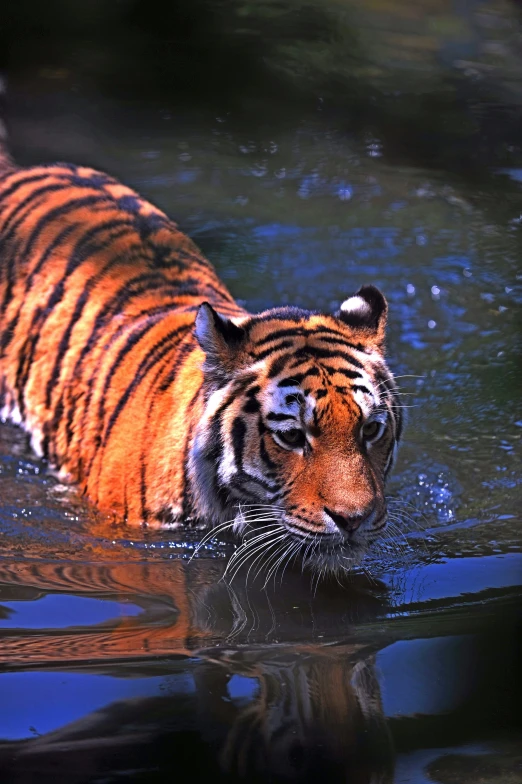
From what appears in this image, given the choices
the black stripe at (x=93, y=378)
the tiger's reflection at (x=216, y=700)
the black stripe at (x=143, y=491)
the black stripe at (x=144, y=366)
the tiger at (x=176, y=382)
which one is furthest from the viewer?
the black stripe at (x=93, y=378)

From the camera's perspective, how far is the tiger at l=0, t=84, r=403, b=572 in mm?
2029

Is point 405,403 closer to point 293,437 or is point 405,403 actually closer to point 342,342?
point 342,342

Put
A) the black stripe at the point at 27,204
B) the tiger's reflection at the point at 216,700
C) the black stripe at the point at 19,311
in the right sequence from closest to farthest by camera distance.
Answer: the tiger's reflection at the point at 216,700
the black stripe at the point at 19,311
the black stripe at the point at 27,204

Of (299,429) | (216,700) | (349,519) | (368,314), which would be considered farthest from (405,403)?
(216,700)

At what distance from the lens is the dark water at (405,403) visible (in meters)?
1.27

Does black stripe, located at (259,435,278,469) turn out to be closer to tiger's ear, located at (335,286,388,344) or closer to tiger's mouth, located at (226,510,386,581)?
tiger's mouth, located at (226,510,386,581)

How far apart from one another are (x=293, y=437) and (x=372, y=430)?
16cm

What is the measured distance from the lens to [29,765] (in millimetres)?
1168

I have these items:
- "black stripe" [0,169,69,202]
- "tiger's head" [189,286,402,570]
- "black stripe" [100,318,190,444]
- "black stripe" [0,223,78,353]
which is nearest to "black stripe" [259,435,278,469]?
"tiger's head" [189,286,402,570]

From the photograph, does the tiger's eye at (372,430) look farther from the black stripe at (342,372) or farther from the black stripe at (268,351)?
A: the black stripe at (268,351)

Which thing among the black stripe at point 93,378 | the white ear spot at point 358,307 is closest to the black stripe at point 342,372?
the white ear spot at point 358,307

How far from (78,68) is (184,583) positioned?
177 inches

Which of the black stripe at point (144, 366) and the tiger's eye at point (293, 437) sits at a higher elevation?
A: the tiger's eye at point (293, 437)

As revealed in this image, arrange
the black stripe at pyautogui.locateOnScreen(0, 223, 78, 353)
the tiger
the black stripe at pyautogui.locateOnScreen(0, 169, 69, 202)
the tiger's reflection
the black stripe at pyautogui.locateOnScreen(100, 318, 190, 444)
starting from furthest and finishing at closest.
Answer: the black stripe at pyautogui.locateOnScreen(0, 169, 69, 202) → the black stripe at pyautogui.locateOnScreen(0, 223, 78, 353) → the black stripe at pyautogui.locateOnScreen(100, 318, 190, 444) → the tiger → the tiger's reflection
